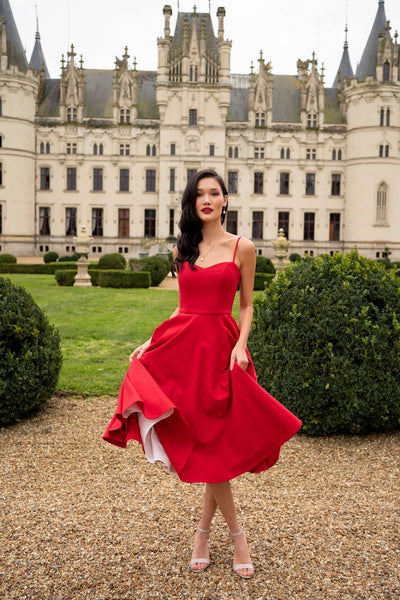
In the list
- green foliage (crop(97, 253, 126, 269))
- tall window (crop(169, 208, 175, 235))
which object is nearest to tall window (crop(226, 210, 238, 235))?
tall window (crop(169, 208, 175, 235))

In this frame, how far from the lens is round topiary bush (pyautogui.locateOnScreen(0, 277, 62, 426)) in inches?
198

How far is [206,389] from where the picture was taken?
276cm

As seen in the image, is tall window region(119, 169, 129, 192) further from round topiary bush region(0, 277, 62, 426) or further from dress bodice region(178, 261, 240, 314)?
dress bodice region(178, 261, 240, 314)

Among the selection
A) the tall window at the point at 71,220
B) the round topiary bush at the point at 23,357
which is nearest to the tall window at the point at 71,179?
the tall window at the point at 71,220

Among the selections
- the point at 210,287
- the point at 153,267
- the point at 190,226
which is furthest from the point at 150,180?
the point at 210,287

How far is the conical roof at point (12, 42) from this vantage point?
115 feet

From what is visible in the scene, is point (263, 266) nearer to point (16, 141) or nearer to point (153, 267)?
point (153, 267)

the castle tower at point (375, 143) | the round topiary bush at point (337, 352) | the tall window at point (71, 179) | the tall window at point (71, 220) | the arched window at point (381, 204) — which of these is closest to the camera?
the round topiary bush at point (337, 352)

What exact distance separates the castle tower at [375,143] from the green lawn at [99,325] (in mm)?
22942

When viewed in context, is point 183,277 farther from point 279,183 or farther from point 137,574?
point 279,183

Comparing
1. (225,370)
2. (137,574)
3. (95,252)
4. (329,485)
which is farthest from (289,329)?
(95,252)

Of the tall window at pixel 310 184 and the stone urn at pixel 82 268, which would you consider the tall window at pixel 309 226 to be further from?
the stone urn at pixel 82 268

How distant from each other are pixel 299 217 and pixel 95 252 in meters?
14.4

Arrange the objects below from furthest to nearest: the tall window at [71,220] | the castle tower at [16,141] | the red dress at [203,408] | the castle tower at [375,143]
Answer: the tall window at [71,220], the castle tower at [375,143], the castle tower at [16,141], the red dress at [203,408]
